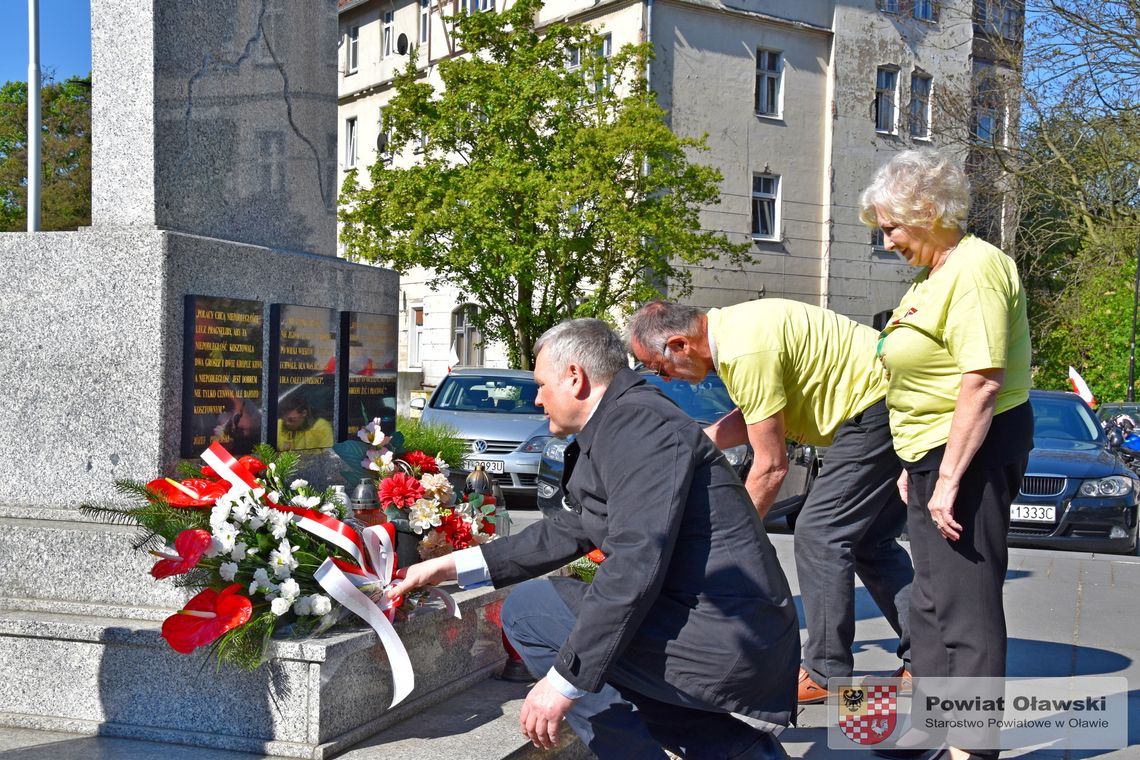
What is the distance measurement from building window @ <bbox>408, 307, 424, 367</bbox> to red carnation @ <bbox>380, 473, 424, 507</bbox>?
3503cm

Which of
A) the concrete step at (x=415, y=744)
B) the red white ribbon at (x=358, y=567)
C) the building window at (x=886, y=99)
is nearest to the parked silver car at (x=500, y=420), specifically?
the concrete step at (x=415, y=744)

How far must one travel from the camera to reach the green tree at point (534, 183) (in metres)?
24.7


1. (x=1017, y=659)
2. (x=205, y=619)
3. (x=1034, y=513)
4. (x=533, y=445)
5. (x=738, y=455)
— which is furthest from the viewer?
(x=533, y=445)

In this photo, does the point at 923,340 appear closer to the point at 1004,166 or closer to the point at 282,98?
the point at 282,98

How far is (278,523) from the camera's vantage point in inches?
156

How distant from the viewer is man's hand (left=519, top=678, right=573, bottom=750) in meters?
3.14

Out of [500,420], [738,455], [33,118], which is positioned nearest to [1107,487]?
[738,455]

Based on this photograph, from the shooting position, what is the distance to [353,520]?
4.61m

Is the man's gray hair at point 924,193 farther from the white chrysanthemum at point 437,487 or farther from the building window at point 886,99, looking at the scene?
the building window at point 886,99

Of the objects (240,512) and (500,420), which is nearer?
(240,512)

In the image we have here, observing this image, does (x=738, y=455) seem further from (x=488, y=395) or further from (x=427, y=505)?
(x=427, y=505)

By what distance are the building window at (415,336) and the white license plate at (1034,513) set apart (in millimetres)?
29807

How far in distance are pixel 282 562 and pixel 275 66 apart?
2672mm

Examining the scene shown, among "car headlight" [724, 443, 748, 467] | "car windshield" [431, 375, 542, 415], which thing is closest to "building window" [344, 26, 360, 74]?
"car windshield" [431, 375, 542, 415]
